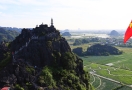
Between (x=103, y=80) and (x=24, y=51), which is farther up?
(x=24, y=51)

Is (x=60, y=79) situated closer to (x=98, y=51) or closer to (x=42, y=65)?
(x=42, y=65)

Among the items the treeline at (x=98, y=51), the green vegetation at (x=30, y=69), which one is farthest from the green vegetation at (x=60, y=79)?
the treeline at (x=98, y=51)

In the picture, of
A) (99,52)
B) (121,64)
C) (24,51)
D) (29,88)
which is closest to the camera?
(29,88)

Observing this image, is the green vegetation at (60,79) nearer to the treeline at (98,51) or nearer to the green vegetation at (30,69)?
the green vegetation at (30,69)

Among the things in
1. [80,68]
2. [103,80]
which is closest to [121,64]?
[103,80]

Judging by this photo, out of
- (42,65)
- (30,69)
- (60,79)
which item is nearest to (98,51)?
(42,65)

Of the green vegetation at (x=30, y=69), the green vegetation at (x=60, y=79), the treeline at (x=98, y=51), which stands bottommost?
the treeline at (x=98, y=51)

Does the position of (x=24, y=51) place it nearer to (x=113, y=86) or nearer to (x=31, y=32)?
(x=31, y=32)

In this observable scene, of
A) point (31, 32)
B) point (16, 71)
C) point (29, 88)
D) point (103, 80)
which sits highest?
point (31, 32)
